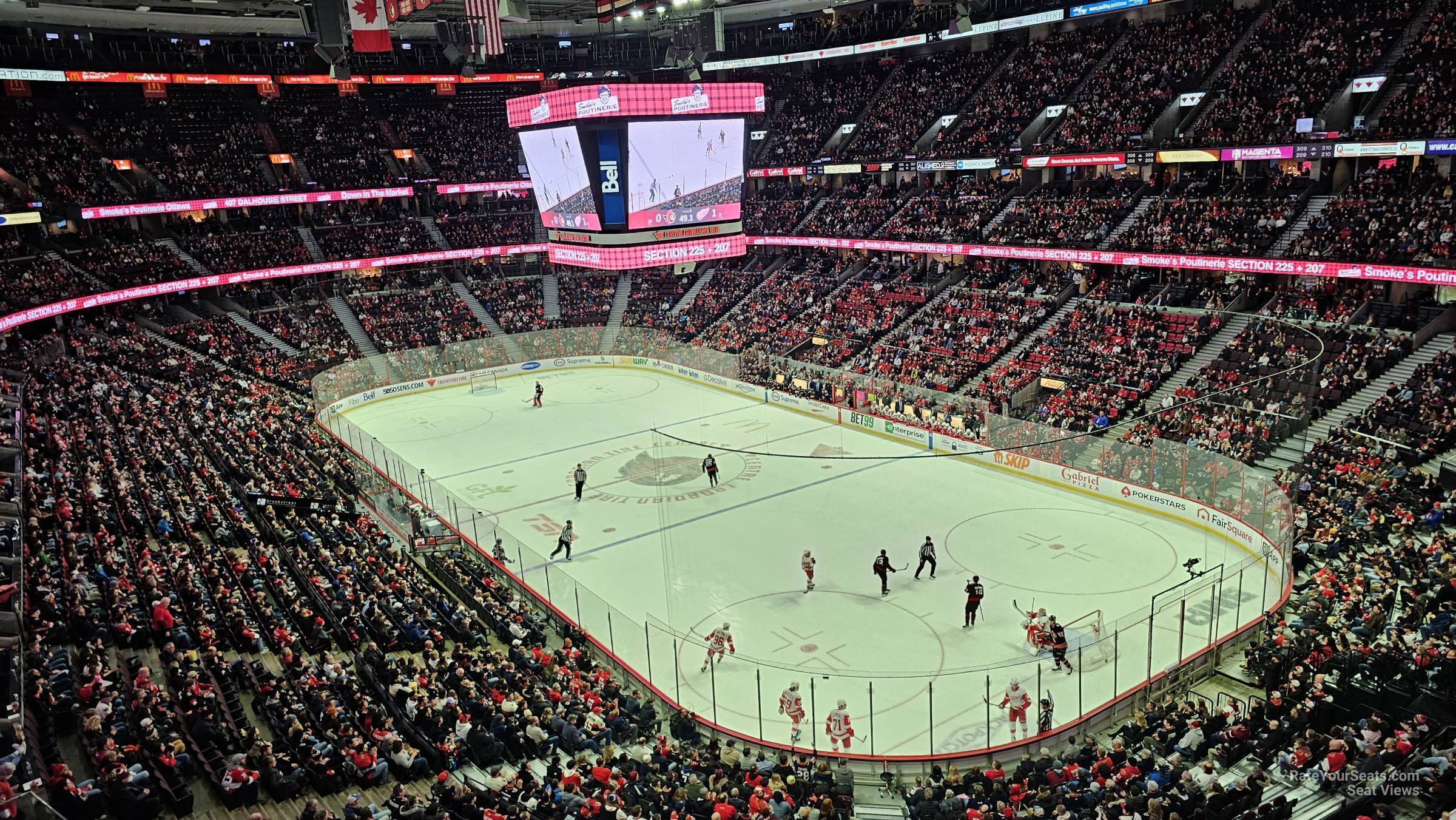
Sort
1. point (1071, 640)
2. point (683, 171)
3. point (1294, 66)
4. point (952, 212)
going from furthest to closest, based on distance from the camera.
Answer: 1. point (952, 212)
2. point (1294, 66)
3. point (683, 171)
4. point (1071, 640)

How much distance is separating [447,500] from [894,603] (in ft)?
37.7

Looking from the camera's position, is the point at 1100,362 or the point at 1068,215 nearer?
the point at 1100,362

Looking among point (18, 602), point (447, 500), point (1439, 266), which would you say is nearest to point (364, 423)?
point (447, 500)

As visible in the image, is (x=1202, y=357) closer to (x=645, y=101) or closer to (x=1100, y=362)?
(x=1100, y=362)

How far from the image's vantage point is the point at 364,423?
39.0m

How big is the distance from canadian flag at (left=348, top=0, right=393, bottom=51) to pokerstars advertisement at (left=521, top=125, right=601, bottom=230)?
13.6 m

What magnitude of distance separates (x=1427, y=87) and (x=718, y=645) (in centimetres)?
3015

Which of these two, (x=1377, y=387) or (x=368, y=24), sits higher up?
(x=368, y=24)

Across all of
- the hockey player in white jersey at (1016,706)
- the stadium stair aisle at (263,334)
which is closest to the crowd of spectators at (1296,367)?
the hockey player in white jersey at (1016,706)

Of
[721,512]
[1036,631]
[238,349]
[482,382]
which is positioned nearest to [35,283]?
[238,349]

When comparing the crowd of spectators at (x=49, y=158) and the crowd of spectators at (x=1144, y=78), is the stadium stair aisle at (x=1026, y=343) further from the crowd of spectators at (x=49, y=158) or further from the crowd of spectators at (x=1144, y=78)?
the crowd of spectators at (x=49, y=158)

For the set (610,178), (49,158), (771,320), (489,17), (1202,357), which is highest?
(489,17)

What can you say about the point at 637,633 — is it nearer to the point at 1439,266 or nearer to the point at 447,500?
the point at 447,500

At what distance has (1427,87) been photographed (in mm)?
31031
